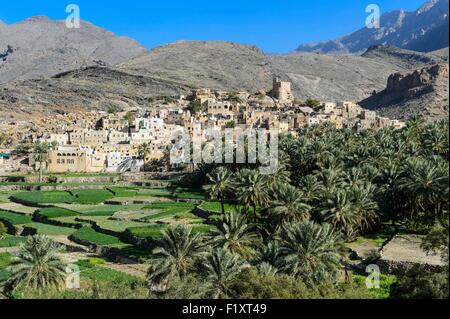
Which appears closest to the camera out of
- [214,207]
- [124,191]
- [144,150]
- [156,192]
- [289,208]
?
[289,208]

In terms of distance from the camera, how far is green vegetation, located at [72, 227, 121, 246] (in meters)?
48.4

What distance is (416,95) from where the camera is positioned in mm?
158625

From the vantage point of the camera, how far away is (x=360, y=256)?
3869cm

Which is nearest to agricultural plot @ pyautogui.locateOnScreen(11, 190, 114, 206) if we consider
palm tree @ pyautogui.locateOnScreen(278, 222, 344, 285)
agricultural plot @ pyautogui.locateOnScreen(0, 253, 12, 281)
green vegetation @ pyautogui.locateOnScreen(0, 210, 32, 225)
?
green vegetation @ pyautogui.locateOnScreen(0, 210, 32, 225)

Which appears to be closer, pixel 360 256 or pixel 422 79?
pixel 360 256

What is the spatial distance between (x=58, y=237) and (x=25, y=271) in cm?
2184

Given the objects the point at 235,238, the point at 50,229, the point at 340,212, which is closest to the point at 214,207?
the point at 50,229

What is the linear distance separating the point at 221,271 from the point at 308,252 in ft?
17.6

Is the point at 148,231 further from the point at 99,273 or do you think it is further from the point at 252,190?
the point at 99,273

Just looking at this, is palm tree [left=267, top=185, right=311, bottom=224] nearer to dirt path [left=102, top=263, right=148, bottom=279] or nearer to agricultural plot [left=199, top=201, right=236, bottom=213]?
dirt path [left=102, top=263, right=148, bottom=279]

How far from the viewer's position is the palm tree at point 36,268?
3012cm
